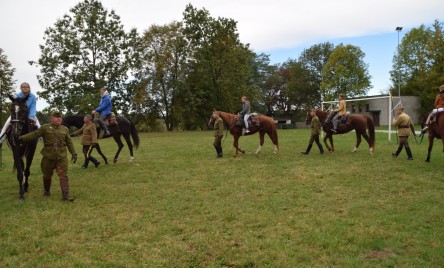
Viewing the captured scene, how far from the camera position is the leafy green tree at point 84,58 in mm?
40219

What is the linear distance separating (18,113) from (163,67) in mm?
39969

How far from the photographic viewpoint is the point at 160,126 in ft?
169

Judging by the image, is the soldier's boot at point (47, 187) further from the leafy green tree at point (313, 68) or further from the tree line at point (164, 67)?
the leafy green tree at point (313, 68)

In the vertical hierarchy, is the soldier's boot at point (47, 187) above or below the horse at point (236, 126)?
below

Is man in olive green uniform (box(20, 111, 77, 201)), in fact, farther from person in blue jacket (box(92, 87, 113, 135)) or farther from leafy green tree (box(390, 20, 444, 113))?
leafy green tree (box(390, 20, 444, 113))

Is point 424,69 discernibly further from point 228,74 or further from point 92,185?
point 92,185

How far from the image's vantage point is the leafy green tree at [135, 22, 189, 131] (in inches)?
1845

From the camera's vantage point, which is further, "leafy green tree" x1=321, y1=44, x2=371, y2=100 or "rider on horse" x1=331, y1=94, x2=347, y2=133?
"leafy green tree" x1=321, y1=44, x2=371, y2=100

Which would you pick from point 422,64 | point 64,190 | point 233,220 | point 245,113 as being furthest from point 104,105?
point 422,64

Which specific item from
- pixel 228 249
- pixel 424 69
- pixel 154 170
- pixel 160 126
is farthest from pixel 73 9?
pixel 424 69

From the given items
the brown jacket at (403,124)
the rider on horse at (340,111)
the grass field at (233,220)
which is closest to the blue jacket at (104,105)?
the grass field at (233,220)

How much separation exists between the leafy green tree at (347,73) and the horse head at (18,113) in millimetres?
57473

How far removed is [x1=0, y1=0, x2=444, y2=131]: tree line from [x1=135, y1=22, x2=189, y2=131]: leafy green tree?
133 millimetres

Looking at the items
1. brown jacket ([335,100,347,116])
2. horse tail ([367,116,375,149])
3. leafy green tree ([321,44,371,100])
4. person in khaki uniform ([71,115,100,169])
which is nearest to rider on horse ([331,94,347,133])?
brown jacket ([335,100,347,116])
